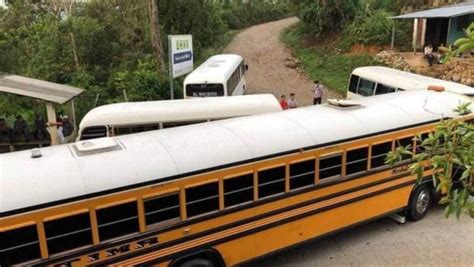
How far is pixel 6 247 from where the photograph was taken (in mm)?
5230

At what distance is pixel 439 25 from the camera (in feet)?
79.8

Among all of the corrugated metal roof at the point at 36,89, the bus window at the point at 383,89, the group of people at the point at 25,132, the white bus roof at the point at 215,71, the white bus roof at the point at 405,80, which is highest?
the corrugated metal roof at the point at 36,89

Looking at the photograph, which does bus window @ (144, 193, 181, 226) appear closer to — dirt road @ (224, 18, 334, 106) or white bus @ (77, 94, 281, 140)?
white bus @ (77, 94, 281, 140)

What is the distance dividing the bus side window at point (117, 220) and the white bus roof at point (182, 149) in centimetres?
30

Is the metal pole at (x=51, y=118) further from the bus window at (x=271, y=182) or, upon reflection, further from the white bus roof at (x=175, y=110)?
the bus window at (x=271, y=182)

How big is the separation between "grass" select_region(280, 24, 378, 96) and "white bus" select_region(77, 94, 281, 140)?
34.6ft

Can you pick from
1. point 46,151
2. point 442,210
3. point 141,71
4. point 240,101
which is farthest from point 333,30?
A: point 46,151

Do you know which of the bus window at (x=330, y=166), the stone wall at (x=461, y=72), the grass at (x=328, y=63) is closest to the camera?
the bus window at (x=330, y=166)

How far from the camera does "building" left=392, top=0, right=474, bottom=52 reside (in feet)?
72.9

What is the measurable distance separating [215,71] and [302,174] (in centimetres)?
1009

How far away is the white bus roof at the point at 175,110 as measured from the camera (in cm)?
1144

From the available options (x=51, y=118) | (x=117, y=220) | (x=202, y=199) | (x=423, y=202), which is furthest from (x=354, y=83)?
(x=117, y=220)

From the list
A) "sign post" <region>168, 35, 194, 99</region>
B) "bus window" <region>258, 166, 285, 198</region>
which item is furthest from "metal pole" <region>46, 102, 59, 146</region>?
"bus window" <region>258, 166, 285, 198</region>

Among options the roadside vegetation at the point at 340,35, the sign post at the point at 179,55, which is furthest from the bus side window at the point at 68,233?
the roadside vegetation at the point at 340,35
